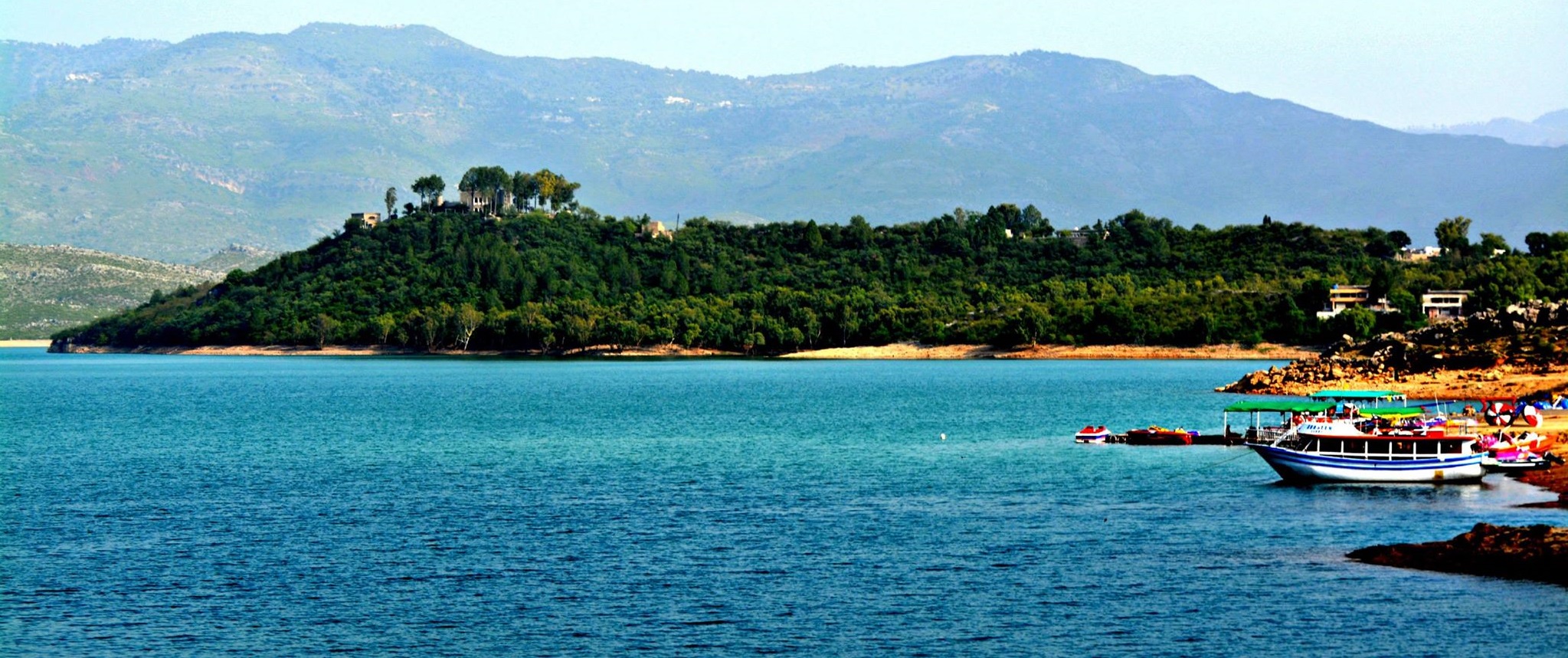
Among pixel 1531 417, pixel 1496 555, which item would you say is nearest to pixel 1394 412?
pixel 1531 417

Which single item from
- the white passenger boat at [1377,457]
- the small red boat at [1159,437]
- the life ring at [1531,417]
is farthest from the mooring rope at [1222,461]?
the life ring at [1531,417]

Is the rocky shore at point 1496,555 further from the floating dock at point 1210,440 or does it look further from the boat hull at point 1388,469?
the floating dock at point 1210,440

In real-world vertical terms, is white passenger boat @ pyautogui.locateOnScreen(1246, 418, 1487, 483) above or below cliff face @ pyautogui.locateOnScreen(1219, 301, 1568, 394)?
below

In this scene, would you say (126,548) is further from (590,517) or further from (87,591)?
(590,517)

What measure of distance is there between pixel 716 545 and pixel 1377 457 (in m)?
23.5

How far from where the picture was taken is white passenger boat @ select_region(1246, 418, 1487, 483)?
51094 millimetres

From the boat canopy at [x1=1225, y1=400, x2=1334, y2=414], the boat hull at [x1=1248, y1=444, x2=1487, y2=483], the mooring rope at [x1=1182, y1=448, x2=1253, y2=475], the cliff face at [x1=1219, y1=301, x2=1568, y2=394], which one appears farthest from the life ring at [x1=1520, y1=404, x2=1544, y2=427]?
the cliff face at [x1=1219, y1=301, x2=1568, y2=394]

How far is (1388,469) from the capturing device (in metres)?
51.3

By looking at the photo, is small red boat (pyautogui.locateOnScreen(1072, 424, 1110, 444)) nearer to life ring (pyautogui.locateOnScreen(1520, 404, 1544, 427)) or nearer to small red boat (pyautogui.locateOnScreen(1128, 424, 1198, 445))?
small red boat (pyautogui.locateOnScreen(1128, 424, 1198, 445))

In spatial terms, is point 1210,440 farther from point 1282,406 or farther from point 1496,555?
point 1496,555

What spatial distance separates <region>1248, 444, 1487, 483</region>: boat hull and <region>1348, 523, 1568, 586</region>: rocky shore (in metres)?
14.8

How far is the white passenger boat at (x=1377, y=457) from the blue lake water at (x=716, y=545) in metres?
1.18

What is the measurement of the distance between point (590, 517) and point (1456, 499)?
25.6 metres

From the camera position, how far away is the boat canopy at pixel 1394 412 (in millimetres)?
59531
